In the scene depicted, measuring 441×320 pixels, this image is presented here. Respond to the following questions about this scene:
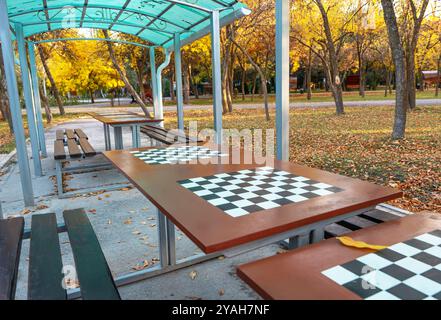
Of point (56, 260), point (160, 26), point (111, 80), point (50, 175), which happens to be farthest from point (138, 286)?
point (111, 80)

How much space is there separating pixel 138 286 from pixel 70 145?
3.79 m

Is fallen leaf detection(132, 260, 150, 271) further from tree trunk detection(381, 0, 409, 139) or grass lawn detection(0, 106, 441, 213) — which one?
tree trunk detection(381, 0, 409, 139)

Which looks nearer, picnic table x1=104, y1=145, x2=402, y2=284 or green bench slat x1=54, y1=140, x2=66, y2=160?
picnic table x1=104, y1=145, x2=402, y2=284

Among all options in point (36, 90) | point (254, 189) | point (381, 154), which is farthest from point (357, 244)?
point (36, 90)

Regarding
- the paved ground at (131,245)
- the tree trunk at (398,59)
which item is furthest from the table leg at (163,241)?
the tree trunk at (398,59)

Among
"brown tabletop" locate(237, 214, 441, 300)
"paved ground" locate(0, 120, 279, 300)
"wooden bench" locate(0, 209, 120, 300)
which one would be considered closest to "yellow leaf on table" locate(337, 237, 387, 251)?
"brown tabletop" locate(237, 214, 441, 300)

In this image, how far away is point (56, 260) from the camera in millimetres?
2002

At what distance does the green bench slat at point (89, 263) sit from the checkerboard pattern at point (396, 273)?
1.03m

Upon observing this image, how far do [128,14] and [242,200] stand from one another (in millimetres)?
6165

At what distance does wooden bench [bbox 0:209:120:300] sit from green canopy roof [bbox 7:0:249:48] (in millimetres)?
3961

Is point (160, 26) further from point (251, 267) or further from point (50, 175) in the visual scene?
point (251, 267)

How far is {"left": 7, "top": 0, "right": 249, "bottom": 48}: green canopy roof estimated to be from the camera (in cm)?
556

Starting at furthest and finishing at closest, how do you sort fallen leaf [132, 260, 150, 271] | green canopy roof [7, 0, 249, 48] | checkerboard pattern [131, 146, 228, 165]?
green canopy roof [7, 0, 249, 48] → checkerboard pattern [131, 146, 228, 165] → fallen leaf [132, 260, 150, 271]

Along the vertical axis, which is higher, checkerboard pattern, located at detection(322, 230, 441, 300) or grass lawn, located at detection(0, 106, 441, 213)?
checkerboard pattern, located at detection(322, 230, 441, 300)
